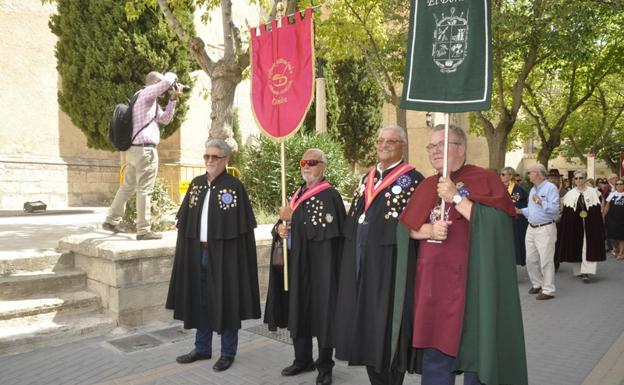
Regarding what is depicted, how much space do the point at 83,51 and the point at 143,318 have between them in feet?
29.6

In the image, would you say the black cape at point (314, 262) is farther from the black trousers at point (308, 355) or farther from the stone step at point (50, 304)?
the stone step at point (50, 304)

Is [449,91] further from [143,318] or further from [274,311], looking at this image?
[143,318]

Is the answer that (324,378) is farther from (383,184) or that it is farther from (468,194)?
(468,194)

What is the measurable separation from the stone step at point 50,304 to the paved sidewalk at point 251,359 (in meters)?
0.53

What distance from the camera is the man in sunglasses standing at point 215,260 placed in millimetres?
5078

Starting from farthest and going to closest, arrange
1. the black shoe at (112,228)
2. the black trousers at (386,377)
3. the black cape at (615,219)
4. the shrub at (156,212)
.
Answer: the black cape at (615,219) < the shrub at (156,212) < the black shoe at (112,228) < the black trousers at (386,377)

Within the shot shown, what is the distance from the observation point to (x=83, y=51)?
13.0 meters

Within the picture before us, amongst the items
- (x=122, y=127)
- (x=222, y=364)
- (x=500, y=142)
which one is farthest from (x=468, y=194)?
(x=500, y=142)

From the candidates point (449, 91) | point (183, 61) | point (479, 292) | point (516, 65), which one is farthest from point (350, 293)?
point (516, 65)

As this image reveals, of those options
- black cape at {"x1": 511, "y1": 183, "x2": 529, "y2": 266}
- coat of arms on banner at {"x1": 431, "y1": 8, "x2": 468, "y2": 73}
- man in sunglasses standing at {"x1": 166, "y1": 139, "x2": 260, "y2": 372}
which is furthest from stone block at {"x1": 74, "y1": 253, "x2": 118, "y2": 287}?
black cape at {"x1": 511, "y1": 183, "x2": 529, "y2": 266}

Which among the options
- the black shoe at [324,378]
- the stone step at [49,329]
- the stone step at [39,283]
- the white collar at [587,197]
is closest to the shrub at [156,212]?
the stone step at [39,283]

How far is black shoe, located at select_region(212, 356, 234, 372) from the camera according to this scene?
5008mm

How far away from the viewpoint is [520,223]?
1066cm

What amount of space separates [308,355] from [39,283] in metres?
3.37
